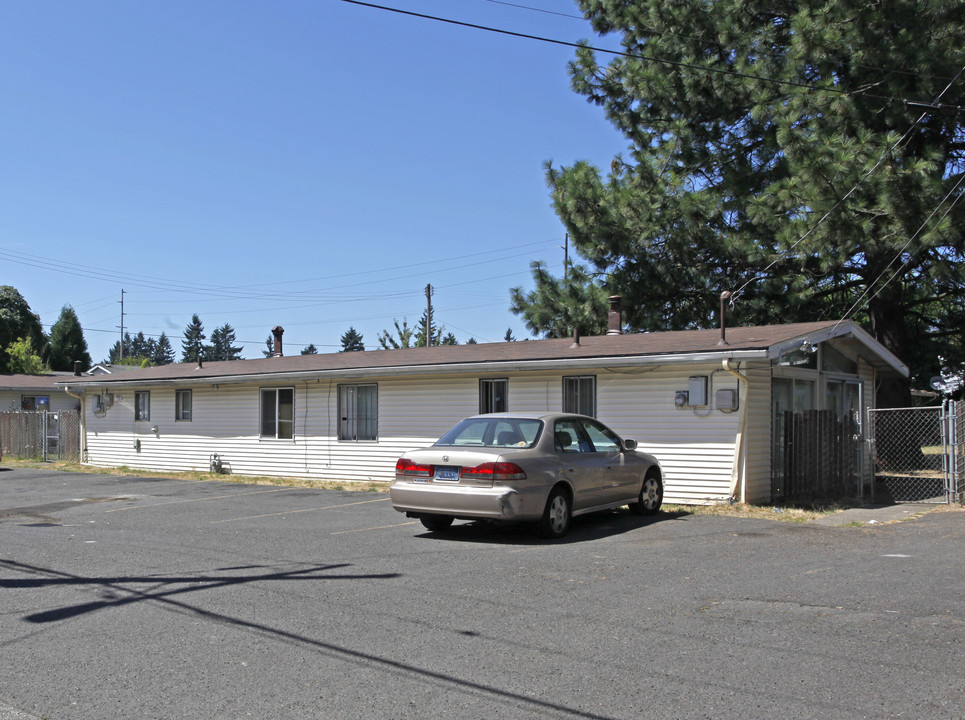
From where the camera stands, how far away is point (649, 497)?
40.7 feet

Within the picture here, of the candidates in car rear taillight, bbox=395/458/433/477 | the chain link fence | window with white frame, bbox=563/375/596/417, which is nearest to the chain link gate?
window with white frame, bbox=563/375/596/417

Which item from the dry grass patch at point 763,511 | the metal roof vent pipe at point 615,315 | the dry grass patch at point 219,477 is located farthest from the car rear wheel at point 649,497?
the metal roof vent pipe at point 615,315

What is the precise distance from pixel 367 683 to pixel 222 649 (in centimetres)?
124

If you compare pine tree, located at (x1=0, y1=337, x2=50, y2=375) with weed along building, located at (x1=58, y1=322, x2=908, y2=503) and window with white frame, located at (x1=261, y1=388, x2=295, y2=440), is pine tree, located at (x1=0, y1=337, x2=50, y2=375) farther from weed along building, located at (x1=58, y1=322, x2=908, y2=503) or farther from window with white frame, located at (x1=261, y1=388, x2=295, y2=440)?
window with white frame, located at (x1=261, y1=388, x2=295, y2=440)

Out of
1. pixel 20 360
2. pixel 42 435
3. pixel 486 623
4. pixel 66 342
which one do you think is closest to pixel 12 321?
pixel 20 360

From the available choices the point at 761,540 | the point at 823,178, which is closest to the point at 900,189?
the point at 823,178

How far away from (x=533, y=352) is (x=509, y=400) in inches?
41.8

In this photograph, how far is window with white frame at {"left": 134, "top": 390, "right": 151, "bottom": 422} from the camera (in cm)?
2411

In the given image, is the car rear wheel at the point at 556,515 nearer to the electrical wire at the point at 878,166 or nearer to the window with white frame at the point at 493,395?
the window with white frame at the point at 493,395

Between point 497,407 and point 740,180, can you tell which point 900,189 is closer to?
point 740,180

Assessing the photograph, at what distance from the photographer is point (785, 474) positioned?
14.9m

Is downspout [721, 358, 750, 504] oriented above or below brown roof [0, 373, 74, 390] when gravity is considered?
below

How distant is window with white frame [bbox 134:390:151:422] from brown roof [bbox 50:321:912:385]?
513mm

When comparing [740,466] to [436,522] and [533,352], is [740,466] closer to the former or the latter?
[533,352]
